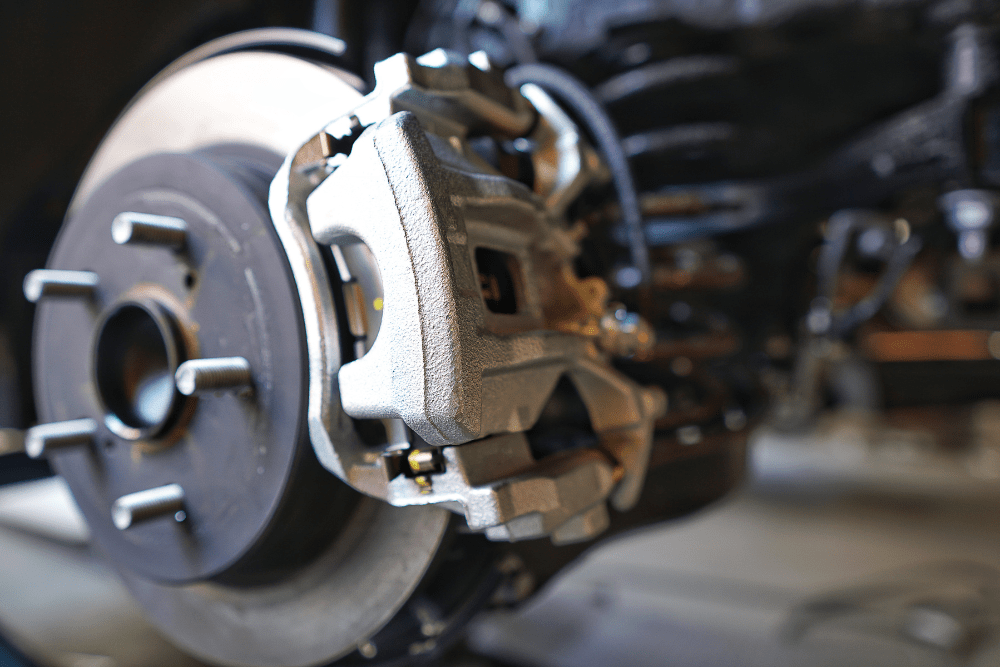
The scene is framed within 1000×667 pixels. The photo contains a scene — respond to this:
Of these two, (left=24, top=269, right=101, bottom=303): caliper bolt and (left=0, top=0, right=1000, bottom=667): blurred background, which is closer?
(left=24, top=269, right=101, bottom=303): caliper bolt

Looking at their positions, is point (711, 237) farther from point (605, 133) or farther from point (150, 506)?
point (150, 506)

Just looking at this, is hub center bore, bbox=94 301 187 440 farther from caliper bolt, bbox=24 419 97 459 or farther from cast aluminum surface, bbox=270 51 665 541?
cast aluminum surface, bbox=270 51 665 541

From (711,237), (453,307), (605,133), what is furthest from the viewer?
(711,237)

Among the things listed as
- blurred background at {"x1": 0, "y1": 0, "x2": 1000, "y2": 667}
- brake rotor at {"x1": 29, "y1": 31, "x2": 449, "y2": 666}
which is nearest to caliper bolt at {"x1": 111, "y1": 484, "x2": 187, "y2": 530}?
brake rotor at {"x1": 29, "y1": 31, "x2": 449, "y2": 666}

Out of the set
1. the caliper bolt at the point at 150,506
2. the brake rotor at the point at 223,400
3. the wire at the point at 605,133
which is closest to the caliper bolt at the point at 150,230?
the brake rotor at the point at 223,400

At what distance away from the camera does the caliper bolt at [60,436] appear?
46 cm

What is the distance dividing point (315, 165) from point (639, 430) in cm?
26

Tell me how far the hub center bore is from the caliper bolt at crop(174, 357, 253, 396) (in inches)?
3.2

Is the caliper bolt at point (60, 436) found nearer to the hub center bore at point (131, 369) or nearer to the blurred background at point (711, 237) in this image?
the hub center bore at point (131, 369)

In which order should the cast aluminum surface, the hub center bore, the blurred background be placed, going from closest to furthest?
1. the cast aluminum surface
2. the hub center bore
3. the blurred background

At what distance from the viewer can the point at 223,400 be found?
0.39 meters

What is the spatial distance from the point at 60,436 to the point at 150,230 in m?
0.18

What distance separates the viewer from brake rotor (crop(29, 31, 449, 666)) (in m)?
0.37

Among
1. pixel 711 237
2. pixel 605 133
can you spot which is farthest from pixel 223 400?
pixel 711 237
